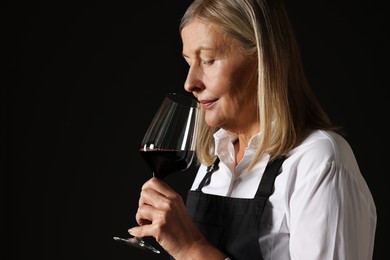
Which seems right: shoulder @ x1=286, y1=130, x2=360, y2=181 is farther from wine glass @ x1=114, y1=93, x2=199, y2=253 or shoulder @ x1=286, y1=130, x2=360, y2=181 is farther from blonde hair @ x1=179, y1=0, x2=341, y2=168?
wine glass @ x1=114, y1=93, x2=199, y2=253

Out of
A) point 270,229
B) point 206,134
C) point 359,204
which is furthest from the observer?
point 206,134

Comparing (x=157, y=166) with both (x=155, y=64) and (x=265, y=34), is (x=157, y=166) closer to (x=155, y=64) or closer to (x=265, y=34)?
(x=265, y=34)

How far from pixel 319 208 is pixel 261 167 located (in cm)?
30

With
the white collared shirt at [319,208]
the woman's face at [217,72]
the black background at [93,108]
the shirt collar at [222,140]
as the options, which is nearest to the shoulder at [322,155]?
the white collared shirt at [319,208]

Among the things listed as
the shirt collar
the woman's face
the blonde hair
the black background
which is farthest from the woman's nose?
the black background

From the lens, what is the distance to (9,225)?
11.1ft

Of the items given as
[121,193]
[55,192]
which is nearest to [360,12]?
[121,193]

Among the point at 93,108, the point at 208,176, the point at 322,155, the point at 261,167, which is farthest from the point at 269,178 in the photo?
the point at 93,108

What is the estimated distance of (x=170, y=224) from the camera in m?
1.64

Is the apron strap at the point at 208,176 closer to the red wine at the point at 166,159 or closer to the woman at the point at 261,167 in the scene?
the woman at the point at 261,167

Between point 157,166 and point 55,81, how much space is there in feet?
5.96

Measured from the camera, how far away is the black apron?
5.62 ft

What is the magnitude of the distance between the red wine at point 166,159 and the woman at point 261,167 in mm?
72

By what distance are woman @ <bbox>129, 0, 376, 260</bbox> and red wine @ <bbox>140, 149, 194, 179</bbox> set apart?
72 mm
